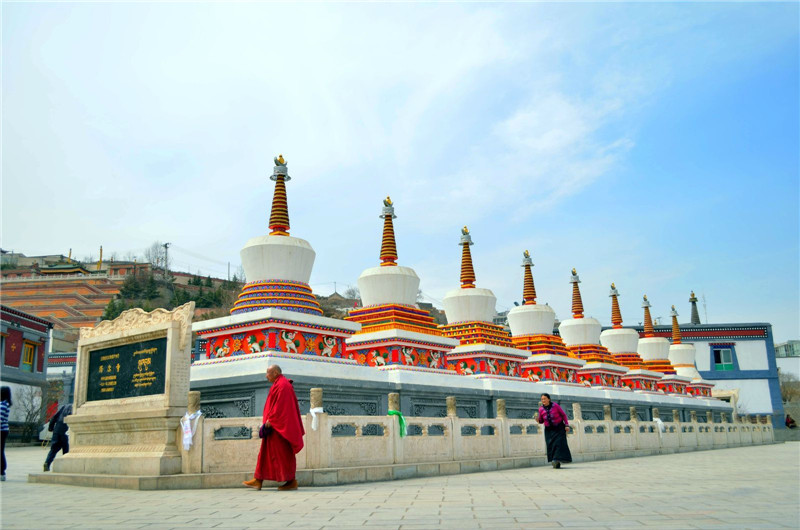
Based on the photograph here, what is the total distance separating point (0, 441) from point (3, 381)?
93.6 feet

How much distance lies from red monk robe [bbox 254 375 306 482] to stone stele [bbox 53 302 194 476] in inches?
72.7

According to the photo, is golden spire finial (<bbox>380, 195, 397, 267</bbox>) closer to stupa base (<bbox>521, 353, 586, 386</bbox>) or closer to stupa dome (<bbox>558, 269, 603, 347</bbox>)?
stupa base (<bbox>521, 353, 586, 386</bbox>)

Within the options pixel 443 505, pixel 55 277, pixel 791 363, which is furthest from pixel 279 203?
pixel 55 277

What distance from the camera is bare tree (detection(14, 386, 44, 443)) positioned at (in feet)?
118

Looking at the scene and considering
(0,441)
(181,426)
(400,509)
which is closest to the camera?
(400,509)

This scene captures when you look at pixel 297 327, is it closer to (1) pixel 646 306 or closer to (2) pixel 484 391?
(2) pixel 484 391

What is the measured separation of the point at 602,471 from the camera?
14.6 meters

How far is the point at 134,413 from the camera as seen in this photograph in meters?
12.2

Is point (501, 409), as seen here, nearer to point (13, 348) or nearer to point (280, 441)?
point (280, 441)

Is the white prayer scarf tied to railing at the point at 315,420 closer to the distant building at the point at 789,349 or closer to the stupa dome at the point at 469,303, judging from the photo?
the stupa dome at the point at 469,303

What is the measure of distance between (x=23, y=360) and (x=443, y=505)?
1528 inches

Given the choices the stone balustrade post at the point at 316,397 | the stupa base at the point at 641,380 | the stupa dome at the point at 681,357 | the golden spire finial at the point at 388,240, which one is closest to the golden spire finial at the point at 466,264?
the golden spire finial at the point at 388,240

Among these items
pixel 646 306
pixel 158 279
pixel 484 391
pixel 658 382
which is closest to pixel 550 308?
pixel 484 391

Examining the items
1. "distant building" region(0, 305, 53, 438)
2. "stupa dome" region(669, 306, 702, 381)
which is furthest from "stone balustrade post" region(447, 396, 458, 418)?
"stupa dome" region(669, 306, 702, 381)
